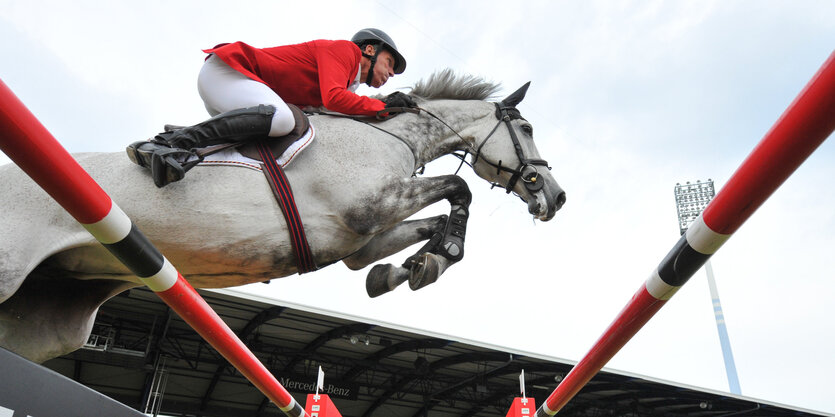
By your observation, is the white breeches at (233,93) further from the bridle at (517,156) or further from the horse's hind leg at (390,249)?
the bridle at (517,156)

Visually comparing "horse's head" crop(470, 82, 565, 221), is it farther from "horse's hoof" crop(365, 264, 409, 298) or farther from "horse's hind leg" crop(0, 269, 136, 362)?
"horse's hind leg" crop(0, 269, 136, 362)

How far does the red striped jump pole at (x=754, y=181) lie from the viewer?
0.99 metres

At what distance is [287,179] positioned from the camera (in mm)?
2328

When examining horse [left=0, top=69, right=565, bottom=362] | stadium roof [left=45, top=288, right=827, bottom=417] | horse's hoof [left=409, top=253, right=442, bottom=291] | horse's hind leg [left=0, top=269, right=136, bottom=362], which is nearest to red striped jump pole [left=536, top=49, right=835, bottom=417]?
horse's hoof [left=409, top=253, right=442, bottom=291]

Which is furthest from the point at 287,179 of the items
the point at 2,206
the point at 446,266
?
the point at 2,206

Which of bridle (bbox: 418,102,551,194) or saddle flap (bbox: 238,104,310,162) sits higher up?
bridle (bbox: 418,102,551,194)

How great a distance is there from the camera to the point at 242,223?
222 centimetres

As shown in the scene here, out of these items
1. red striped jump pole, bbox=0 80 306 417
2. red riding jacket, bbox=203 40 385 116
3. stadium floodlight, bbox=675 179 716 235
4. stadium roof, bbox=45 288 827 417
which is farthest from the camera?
stadium floodlight, bbox=675 179 716 235

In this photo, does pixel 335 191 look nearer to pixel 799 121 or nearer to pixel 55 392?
pixel 55 392

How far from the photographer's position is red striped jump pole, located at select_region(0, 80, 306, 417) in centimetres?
119

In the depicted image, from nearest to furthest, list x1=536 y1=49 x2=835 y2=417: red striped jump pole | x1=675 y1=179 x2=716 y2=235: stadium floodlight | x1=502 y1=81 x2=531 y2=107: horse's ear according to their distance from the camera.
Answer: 1. x1=536 y1=49 x2=835 y2=417: red striped jump pole
2. x1=502 y1=81 x2=531 y2=107: horse's ear
3. x1=675 y1=179 x2=716 y2=235: stadium floodlight

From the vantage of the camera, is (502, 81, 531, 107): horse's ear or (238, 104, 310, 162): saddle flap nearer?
(238, 104, 310, 162): saddle flap

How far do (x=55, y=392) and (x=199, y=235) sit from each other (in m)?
0.74

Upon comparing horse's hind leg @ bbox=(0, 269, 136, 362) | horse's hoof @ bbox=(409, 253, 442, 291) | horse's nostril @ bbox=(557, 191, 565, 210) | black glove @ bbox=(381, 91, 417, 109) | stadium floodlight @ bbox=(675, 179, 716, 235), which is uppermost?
stadium floodlight @ bbox=(675, 179, 716, 235)
